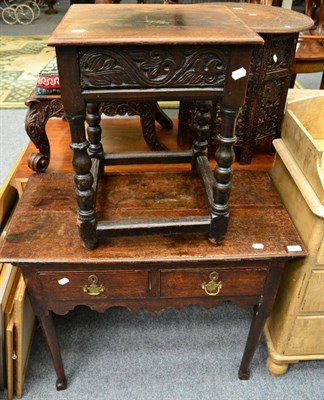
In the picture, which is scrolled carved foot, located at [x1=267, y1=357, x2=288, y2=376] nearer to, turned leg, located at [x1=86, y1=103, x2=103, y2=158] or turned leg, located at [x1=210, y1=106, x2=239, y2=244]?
turned leg, located at [x1=210, y1=106, x2=239, y2=244]

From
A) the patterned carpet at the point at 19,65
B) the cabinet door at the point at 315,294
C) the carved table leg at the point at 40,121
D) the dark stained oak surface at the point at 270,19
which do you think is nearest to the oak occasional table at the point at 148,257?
the cabinet door at the point at 315,294

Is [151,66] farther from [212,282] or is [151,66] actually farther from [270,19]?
[270,19]

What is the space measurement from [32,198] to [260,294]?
2.30ft

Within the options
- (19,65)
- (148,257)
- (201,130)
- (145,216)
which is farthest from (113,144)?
(19,65)

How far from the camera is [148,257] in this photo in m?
0.99

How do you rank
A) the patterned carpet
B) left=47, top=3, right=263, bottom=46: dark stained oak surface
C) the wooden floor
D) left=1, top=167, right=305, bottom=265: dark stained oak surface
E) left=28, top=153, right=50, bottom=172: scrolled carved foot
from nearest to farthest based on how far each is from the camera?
left=47, top=3, right=263, bottom=46: dark stained oak surface < left=1, top=167, right=305, bottom=265: dark stained oak surface < left=28, top=153, right=50, bottom=172: scrolled carved foot < the wooden floor < the patterned carpet

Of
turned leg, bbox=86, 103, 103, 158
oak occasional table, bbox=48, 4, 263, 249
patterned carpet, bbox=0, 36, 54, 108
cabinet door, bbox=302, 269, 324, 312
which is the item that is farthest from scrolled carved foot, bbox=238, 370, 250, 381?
patterned carpet, bbox=0, 36, 54, 108

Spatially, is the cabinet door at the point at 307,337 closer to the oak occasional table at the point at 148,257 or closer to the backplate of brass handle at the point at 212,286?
the oak occasional table at the point at 148,257

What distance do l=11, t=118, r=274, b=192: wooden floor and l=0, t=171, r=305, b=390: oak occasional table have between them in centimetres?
33

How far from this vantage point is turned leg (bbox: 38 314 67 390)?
1.12 metres

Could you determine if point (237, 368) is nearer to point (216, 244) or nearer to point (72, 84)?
point (216, 244)

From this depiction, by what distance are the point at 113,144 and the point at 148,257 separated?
93cm

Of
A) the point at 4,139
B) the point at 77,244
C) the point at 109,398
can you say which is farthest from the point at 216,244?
the point at 4,139

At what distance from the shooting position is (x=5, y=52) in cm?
392
